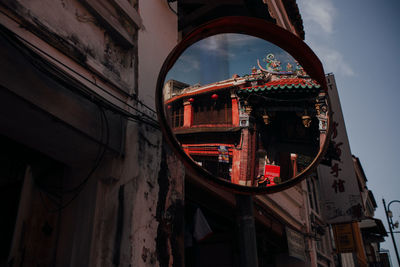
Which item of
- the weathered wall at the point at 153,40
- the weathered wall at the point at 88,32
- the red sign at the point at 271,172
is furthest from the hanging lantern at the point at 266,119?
the weathered wall at the point at 88,32

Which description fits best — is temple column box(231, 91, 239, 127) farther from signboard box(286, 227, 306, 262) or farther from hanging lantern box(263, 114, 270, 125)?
signboard box(286, 227, 306, 262)

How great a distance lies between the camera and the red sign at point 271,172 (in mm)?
3012

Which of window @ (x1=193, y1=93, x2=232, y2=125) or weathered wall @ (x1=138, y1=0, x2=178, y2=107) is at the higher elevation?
weathered wall @ (x1=138, y1=0, x2=178, y2=107)

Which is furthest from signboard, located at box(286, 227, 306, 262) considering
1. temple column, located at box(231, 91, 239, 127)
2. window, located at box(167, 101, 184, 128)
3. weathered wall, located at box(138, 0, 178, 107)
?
window, located at box(167, 101, 184, 128)

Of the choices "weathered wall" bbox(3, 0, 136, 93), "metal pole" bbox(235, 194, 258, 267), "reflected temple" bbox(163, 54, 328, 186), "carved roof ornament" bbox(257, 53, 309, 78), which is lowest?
"metal pole" bbox(235, 194, 258, 267)

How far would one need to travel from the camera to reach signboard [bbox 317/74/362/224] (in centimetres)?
733

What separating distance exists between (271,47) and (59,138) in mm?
2386

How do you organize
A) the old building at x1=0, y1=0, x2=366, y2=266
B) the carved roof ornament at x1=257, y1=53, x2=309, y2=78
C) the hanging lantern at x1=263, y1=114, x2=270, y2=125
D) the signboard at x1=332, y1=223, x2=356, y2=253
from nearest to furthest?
the old building at x1=0, y1=0, x2=366, y2=266 < the hanging lantern at x1=263, y1=114, x2=270, y2=125 < the carved roof ornament at x1=257, y1=53, x2=309, y2=78 < the signboard at x1=332, y1=223, x2=356, y2=253

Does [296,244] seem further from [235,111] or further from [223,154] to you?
[235,111]

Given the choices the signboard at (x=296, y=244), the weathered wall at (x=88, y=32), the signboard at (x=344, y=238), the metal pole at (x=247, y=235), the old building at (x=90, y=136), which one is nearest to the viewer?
the metal pole at (x=247, y=235)

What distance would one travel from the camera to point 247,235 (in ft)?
6.88

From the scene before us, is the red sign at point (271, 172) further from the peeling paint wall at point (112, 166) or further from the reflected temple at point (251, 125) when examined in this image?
the peeling paint wall at point (112, 166)

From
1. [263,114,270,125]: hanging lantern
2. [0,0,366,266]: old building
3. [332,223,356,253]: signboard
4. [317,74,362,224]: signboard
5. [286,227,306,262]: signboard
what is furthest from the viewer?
[332,223,356,253]: signboard

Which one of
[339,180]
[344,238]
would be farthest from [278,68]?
[344,238]
